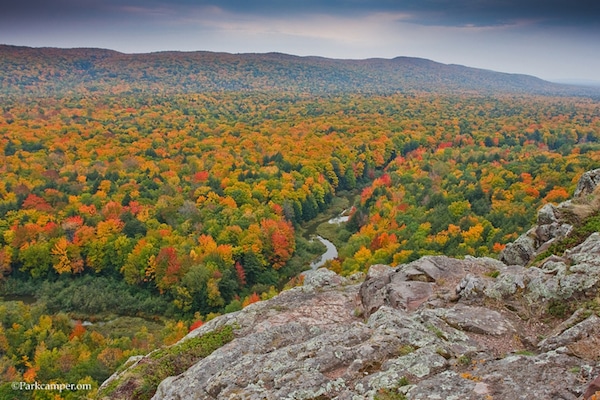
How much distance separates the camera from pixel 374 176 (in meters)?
99.5

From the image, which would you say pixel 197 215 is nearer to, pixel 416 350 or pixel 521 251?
pixel 521 251

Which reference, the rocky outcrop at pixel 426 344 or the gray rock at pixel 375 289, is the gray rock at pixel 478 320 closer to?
the rocky outcrop at pixel 426 344

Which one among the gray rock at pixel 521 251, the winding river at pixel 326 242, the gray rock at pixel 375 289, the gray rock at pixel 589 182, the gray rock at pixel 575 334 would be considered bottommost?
the winding river at pixel 326 242

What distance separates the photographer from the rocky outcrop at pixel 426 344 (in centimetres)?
962

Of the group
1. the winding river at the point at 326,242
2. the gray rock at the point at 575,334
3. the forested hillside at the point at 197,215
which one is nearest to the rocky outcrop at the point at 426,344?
the gray rock at the point at 575,334

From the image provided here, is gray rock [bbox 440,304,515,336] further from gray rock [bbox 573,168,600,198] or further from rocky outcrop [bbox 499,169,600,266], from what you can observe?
gray rock [bbox 573,168,600,198]

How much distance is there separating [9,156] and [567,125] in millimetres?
146855

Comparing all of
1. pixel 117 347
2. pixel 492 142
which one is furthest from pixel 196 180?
pixel 492 142

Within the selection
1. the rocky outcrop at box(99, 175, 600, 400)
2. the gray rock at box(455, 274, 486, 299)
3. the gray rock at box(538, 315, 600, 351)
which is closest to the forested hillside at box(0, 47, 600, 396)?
the rocky outcrop at box(99, 175, 600, 400)

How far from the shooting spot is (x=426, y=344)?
1164 cm

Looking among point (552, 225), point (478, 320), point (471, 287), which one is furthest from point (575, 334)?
point (552, 225)

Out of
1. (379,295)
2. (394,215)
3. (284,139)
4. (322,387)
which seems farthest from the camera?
(284,139)

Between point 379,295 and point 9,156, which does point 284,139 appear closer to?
point 9,156

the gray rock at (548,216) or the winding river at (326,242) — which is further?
the winding river at (326,242)
